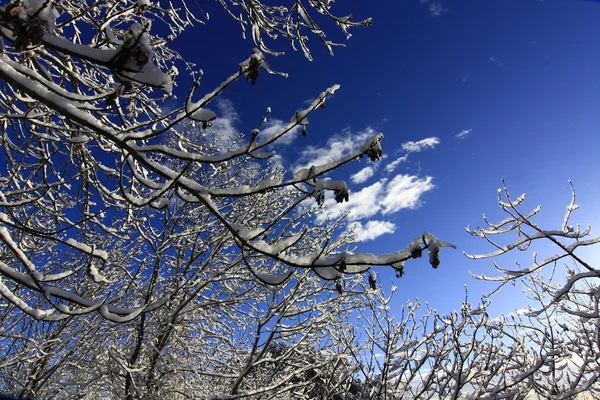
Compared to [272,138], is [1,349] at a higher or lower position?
higher

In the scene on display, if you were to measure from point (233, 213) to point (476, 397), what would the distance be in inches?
207

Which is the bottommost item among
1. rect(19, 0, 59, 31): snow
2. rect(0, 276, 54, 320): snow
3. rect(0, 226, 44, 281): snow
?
rect(0, 276, 54, 320): snow

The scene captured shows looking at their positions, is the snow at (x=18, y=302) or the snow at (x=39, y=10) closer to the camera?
the snow at (x=39, y=10)

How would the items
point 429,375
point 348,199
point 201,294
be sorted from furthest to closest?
point 201,294, point 429,375, point 348,199

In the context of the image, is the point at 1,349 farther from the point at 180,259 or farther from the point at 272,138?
the point at 272,138

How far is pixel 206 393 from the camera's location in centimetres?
597

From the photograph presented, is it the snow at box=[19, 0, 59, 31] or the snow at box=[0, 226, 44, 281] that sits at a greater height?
the snow at box=[19, 0, 59, 31]

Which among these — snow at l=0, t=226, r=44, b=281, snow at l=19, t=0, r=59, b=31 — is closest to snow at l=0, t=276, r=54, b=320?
snow at l=0, t=226, r=44, b=281

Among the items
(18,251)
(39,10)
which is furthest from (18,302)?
(39,10)

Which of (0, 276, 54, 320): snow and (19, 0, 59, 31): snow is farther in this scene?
(0, 276, 54, 320): snow

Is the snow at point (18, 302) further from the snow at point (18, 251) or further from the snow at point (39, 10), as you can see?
the snow at point (39, 10)

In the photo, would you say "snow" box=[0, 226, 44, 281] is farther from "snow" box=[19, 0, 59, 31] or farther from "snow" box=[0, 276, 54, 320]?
"snow" box=[19, 0, 59, 31]

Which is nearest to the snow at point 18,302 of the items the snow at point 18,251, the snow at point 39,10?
the snow at point 18,251

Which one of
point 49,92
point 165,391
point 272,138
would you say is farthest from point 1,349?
point 272,138
